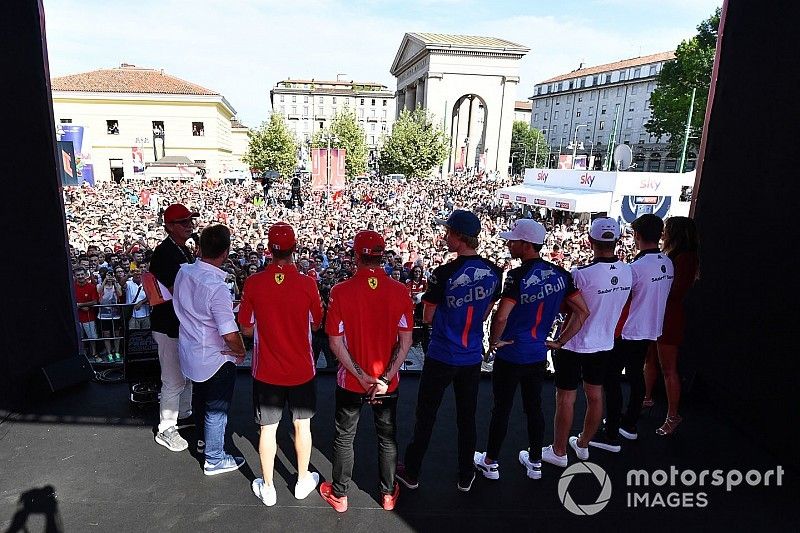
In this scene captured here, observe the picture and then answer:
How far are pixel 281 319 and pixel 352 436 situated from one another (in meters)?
0.80

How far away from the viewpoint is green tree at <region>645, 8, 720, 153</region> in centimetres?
2977

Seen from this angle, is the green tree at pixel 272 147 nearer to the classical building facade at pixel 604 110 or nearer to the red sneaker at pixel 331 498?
the red sneaker at pixel 331 498

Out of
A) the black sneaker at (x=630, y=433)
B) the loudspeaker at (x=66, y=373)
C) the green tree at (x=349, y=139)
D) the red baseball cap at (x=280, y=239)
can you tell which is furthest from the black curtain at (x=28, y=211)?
→ the green tree at (x=349, y=139)

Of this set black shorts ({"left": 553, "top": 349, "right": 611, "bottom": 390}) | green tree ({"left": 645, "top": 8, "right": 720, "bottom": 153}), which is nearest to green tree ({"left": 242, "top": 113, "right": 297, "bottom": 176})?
green tree ({"left": 645, "top": 8, "right": 720, "bottom": 153})

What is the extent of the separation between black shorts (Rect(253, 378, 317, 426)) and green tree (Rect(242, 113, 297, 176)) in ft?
125

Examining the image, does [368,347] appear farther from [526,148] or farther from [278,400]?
[526,148]

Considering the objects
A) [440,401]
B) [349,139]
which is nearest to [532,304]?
[440,401]

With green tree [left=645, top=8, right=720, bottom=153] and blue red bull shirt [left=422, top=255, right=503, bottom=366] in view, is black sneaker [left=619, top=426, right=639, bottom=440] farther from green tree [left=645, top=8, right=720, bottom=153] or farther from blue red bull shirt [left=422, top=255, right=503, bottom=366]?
green tree [left=645, top=8, right=720, bottom=153]

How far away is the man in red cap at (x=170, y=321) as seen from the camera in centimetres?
317

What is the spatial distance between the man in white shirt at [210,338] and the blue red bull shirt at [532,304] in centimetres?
165

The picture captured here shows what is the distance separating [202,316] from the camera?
2.76 meters

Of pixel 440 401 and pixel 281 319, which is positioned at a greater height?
pixel 281 319

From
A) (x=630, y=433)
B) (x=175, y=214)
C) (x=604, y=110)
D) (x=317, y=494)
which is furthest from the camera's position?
(x=604, y=110)

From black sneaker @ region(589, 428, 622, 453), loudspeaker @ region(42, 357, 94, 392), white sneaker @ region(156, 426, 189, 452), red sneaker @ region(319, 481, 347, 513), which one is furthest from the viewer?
loudspeaker @ region(42, 357, 94, 392)
